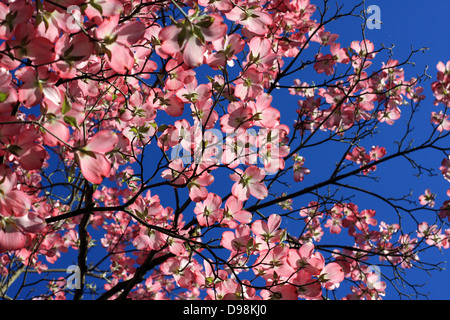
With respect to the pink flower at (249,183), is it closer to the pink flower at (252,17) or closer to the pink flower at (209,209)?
the pink flower at (209,209)

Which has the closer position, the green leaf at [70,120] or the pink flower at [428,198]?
the green leaf at [70,120]

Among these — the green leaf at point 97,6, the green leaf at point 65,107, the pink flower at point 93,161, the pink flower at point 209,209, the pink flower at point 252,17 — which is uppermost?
the pink flower at point 252,17

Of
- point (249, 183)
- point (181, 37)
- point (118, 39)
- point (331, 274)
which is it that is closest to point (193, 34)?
point (181, 37)

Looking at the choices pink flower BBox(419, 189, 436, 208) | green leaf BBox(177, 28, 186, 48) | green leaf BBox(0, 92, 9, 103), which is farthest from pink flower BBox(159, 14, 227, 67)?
pink flower BBox(419, 189, 436, 208)

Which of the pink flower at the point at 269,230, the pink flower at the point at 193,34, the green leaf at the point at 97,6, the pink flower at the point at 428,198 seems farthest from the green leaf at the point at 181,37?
the pink flower at the point at 428,198

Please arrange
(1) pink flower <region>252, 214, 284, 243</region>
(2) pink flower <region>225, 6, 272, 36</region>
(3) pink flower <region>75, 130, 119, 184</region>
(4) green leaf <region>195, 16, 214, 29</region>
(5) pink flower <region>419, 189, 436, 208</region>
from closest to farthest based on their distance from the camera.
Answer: (4) green leaf <region>195, 16, 214, 29</region> < (3) pink flower <region>75, 130, 119, 184</region> < (2) pink flower <region>225, 6, 272, 36</region> < (1) pink flower <region>252, 214, 284, 243</region> < (5) pink flower <region>419, 189, 436, 208</region>

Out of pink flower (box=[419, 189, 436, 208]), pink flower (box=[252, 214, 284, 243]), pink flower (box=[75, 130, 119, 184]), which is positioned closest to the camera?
pink flower (box=[75, 130, 119, 184])

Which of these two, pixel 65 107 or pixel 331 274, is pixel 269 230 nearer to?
pixel 331 274

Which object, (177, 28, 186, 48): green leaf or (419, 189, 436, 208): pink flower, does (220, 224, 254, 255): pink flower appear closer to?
(177, 28, 186, 48): green leaf

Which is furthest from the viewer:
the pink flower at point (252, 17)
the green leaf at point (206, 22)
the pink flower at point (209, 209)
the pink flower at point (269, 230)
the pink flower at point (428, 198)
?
the pink flower at point (428, 198)

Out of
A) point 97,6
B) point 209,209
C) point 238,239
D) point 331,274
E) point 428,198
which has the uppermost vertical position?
point 428,198

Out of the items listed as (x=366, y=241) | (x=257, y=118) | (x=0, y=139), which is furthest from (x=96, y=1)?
(x=366, y=241)
